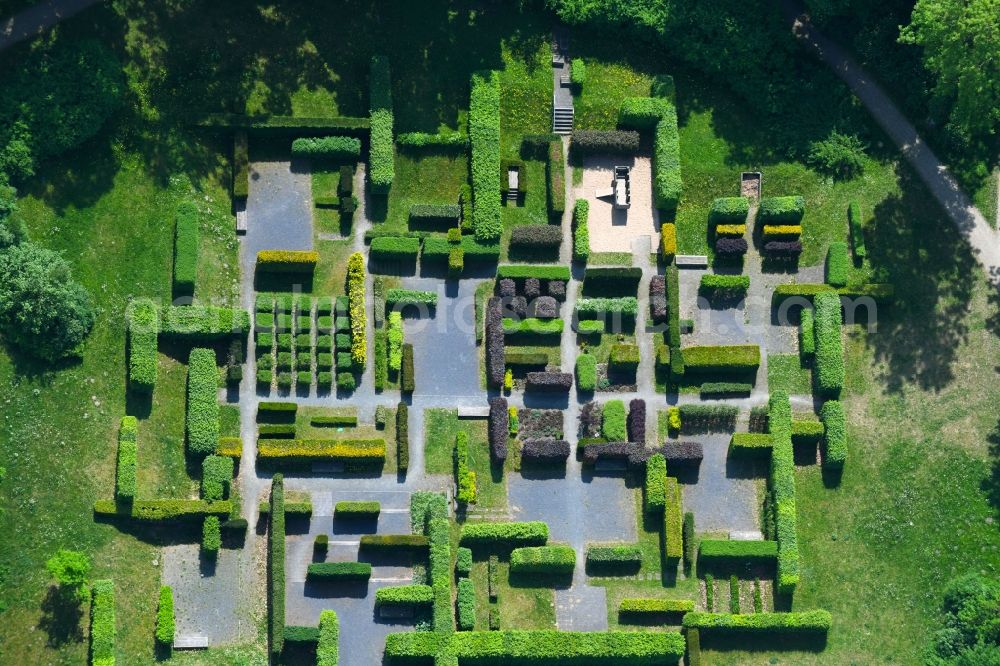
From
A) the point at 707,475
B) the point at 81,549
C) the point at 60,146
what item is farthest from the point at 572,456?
the point at 60,146

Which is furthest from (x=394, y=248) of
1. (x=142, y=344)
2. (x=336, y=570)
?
(x=336, y=570)

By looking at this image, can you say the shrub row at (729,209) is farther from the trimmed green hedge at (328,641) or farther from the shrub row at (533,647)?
the trimmed green hedge at (328,641)

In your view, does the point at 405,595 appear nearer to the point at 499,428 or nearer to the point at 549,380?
the point at 499,428

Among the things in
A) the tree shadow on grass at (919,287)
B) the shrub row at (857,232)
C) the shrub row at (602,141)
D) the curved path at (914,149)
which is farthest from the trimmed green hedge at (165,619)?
the curved path at (914,149)

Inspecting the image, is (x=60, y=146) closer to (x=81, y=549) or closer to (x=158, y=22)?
(x=158, y=22)

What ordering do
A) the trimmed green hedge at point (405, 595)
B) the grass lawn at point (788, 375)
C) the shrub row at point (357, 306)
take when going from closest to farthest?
the trimmed green hedge at point (405, 595), the shrub row at point (357, 306), the grass lawn at point (788, 375)
